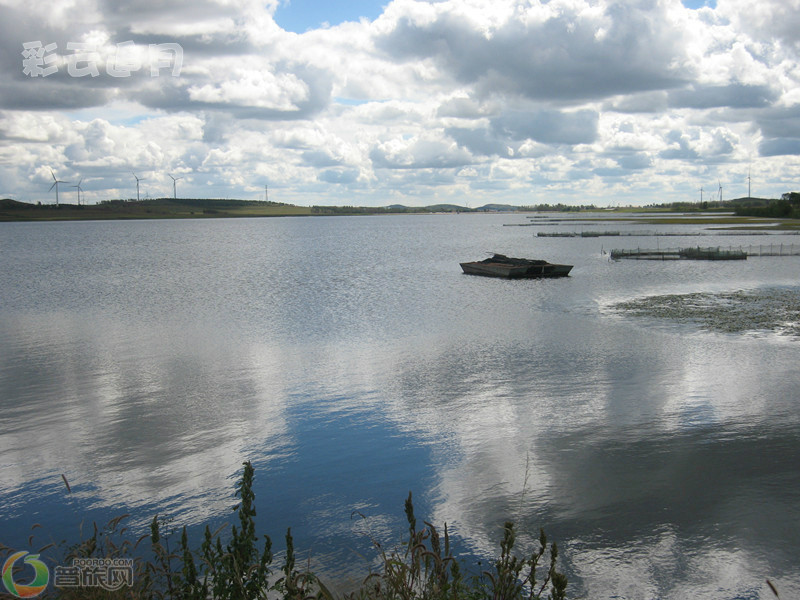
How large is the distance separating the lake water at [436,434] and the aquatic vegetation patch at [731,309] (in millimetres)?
1534

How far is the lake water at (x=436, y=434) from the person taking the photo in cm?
1398

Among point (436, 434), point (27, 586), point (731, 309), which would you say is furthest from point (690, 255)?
point (27, 586)

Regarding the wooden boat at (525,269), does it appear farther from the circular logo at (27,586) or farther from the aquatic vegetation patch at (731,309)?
the circular logo at (27,586)

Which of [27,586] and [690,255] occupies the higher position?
[690,255]

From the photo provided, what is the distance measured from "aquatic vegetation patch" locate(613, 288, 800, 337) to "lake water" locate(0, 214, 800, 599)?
153cm

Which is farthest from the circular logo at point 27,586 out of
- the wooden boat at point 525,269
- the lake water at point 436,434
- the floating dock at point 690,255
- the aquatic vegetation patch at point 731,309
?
the floating dock at point 690,255

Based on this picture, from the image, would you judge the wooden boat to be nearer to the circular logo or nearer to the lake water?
the lake water

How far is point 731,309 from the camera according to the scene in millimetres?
45625

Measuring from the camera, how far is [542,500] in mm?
15688

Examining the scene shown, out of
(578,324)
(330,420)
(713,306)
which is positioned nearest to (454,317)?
(578,324)

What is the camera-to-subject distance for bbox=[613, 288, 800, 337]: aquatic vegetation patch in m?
39.0

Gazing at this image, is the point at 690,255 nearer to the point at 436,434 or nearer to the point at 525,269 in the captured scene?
the point at 525,269

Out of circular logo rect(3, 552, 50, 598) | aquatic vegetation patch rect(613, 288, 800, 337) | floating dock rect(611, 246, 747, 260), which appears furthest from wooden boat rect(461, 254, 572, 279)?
circular logo rect(3, 552, 50, 598)

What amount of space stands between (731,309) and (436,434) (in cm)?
3409
